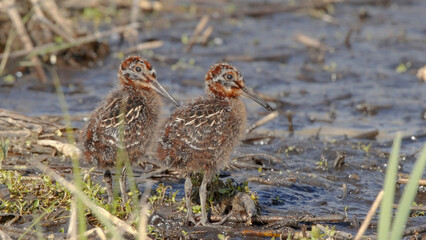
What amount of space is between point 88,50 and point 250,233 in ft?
25.5

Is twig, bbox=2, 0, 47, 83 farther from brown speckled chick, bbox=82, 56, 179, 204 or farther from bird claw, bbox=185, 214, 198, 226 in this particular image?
bird claw, bbox=185, 214, 198, 226

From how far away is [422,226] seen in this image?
6.19 metres

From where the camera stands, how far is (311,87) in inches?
484

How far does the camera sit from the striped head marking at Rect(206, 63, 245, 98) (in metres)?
6.90

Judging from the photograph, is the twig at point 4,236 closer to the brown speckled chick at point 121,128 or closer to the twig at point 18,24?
the brown speckled chick at point 121,128

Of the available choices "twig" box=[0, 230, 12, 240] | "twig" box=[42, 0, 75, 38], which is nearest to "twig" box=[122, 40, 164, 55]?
"twig" box=[42, 0, 75, 38]

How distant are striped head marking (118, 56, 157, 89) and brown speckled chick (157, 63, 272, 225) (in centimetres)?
54

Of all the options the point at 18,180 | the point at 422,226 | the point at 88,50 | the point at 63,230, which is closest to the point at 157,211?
the point at 63,230

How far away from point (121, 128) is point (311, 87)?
6793 millimetres

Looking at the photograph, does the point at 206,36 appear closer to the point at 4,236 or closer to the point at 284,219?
the point at 284,219

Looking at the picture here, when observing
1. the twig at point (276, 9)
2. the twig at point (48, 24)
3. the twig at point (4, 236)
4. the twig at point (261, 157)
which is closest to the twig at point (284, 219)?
the twig at point (261, 157)

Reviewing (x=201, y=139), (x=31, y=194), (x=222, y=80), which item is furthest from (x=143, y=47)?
(x=201, y=139)

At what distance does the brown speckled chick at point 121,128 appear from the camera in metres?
6.25

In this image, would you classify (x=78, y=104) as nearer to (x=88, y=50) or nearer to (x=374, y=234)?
(x=88, y=50)
